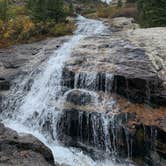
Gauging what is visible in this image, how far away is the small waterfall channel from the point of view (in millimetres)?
17109

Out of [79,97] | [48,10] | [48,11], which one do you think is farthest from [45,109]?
[48,10]

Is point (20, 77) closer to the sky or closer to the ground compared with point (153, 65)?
closer to the ground

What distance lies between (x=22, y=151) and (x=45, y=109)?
226 inches

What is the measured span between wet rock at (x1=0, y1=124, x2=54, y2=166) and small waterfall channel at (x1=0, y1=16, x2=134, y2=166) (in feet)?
5.65

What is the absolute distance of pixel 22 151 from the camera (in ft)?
47.2

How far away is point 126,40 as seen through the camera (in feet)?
83.6

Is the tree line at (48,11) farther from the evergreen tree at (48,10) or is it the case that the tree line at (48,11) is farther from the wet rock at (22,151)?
the wet rock at (22,151)

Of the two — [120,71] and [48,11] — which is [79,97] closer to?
[120,71]

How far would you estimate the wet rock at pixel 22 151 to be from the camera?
13.5 metres

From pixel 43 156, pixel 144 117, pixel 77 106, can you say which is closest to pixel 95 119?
pixel 77 106

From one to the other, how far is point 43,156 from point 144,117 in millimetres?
5737

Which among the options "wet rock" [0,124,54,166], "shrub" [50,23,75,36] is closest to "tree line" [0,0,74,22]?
"shrub" [50,23,75,36]

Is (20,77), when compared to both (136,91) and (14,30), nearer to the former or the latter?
(136,91)

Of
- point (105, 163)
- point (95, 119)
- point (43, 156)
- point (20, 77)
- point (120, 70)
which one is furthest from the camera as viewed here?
point (20, 77)
